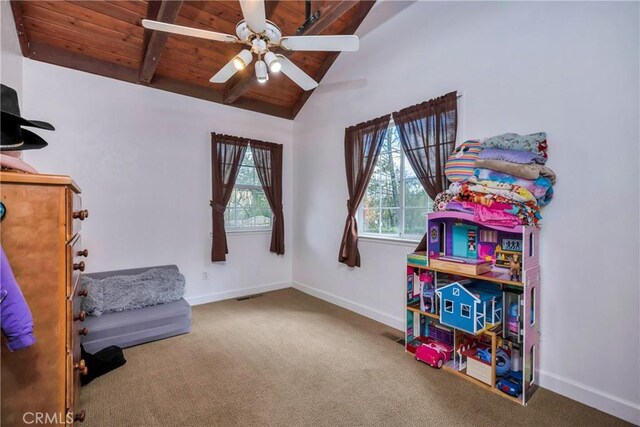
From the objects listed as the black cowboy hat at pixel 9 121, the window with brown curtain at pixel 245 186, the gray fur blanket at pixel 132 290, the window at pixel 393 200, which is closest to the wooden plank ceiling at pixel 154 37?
the window with brown curtain at pixel 245 186

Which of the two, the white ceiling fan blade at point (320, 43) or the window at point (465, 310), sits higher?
the white ceiling fan blade at point (320, 43)

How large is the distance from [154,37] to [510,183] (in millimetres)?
3301

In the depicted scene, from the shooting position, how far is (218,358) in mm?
2449

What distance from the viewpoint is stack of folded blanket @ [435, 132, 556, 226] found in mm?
1938

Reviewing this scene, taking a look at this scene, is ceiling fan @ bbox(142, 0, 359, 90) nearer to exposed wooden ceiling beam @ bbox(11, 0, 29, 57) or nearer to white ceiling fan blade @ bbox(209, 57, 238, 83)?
white ceiling fan blade @ bbox(209, 57, 238, 83)

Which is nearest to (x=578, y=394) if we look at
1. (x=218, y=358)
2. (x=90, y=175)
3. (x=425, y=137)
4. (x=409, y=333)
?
(x=409, y=333)

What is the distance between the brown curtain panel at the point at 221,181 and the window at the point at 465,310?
9.43ft

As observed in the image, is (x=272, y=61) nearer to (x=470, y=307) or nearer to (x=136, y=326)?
(x=470, y=307)

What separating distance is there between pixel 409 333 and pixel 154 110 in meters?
3.74

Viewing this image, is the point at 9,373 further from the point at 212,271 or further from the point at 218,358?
the point at 212,271

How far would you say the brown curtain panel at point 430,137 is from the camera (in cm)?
255

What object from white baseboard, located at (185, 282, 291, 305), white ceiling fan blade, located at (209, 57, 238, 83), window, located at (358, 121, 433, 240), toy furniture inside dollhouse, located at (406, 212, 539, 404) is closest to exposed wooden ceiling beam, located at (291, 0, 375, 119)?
window, located at (358, 121, 433, 240)

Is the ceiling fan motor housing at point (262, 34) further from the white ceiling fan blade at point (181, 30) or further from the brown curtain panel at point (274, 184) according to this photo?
the brown curtain panel at point (274, 184)

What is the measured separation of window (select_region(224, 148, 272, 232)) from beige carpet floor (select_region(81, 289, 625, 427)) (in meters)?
1.63
